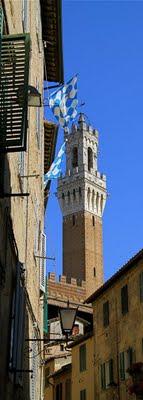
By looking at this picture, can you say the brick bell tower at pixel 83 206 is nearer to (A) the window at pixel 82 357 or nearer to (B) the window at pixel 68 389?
(B) the window at pixel 68 389

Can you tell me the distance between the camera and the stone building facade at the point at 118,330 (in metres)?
25.1

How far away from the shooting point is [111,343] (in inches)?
1109

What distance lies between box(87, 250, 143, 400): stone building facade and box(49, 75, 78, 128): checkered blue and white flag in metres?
8.54

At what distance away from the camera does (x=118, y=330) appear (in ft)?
89.7

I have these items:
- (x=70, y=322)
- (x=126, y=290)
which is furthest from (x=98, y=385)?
(x=70, y=322)

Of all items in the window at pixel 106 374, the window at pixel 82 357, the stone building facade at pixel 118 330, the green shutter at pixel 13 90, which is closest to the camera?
the green shutter at pixel 13 90

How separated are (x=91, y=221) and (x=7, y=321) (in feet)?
255

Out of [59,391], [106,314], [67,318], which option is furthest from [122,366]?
[67,318]

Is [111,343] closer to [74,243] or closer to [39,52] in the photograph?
[39,52]

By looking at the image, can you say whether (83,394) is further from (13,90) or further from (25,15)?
(13,90)

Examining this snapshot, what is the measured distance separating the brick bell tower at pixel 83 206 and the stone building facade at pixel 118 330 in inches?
1740

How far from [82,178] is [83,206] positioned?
4.65 metres

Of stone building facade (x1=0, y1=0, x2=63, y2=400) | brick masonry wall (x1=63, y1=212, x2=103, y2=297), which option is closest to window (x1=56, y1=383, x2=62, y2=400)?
stone building facade (x1=0, y1=0, x2=63, y2=400)

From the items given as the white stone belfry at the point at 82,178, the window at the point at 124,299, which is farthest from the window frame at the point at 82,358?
the white stone belfry at the point at 82,178
